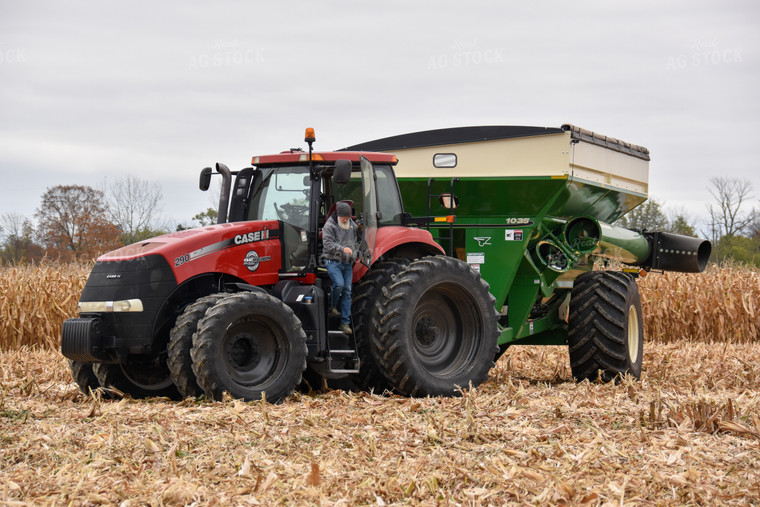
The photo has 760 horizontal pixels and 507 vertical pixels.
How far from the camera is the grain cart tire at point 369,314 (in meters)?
8.60

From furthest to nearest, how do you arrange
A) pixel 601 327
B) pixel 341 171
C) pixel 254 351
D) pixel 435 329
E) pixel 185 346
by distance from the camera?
pixel 601 327
pixel 435 329
pixel 341 171
pixel 254 351
pixel 185 346

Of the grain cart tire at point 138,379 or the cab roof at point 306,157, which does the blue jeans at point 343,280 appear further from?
the grain cart tire at point 138,379

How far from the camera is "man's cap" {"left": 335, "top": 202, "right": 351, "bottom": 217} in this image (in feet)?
27.2

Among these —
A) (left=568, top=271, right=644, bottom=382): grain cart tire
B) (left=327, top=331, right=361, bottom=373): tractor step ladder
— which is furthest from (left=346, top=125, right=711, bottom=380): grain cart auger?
(left=327, top=331, right=361, bottom=373): tractor step ladder

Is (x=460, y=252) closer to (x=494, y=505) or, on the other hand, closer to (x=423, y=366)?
(x=423, y=366)

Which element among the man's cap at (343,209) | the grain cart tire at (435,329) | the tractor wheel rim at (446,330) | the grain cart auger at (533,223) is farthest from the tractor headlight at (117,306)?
the grain cart auger at (533,223)

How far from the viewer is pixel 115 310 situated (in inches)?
304

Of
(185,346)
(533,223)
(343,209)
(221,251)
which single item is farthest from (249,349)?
Result: (533,223)

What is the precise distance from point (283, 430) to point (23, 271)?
1091 cm

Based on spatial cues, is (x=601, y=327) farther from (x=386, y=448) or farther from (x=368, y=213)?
(x=386, y=448)

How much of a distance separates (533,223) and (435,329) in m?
2.06

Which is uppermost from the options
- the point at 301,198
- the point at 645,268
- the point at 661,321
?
the point at 301,198

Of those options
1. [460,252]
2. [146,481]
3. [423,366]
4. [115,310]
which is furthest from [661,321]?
[146,481]

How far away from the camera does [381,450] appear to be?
19.3 feet
